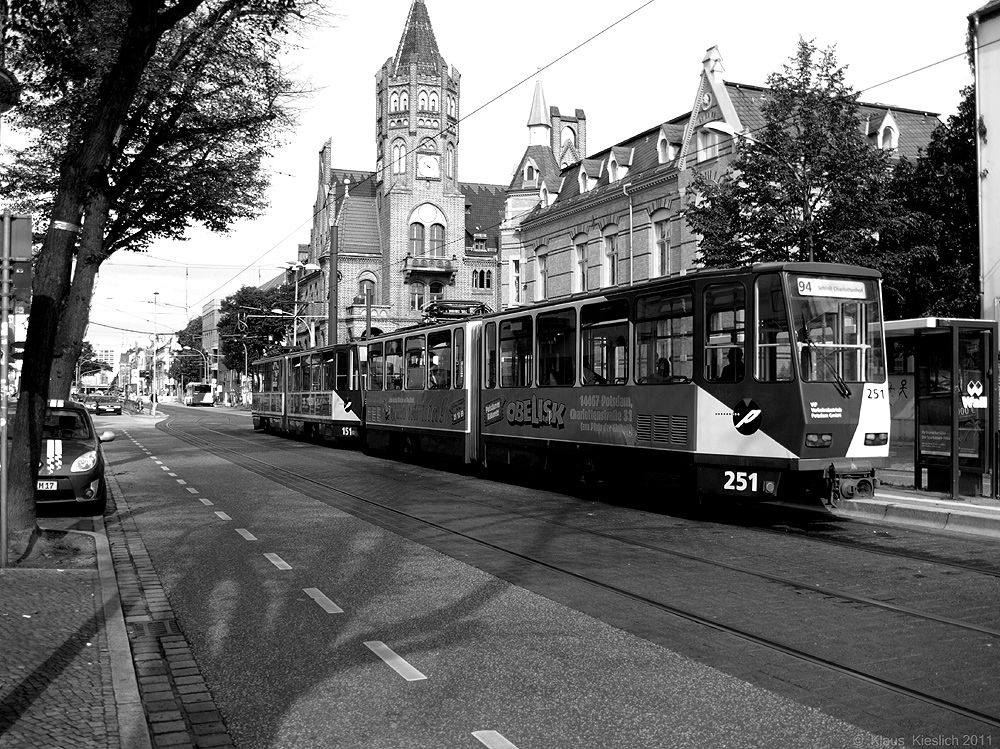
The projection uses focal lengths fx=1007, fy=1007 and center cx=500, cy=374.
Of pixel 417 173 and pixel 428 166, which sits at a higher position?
pixel 428 166

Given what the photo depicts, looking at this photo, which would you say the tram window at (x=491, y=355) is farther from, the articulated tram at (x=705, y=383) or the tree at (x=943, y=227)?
the tree at (x=943, y=227)

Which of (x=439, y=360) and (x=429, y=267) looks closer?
(x=439, y=360)

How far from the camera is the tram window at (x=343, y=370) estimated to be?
29.5 meters

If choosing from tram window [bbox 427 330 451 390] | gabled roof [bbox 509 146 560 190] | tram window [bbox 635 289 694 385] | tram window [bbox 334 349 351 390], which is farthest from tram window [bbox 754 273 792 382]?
gabled roof [bbox 509 146 560 190]

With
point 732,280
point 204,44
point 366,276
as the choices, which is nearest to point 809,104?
point 732,280

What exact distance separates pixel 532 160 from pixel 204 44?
102 feet

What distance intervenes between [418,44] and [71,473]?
67.4m

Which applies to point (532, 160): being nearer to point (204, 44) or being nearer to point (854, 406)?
point (204, 44)

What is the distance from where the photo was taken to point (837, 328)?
41.8 ft

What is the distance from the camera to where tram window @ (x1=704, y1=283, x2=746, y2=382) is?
41.7ft

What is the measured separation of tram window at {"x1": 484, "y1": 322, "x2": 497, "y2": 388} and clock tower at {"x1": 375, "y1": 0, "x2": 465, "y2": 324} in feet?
188

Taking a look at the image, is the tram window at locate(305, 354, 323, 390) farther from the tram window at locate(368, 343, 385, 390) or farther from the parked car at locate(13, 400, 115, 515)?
the parked car at locate(13, 400, 115, 515)

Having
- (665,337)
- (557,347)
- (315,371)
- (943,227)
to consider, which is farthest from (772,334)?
(315,371)

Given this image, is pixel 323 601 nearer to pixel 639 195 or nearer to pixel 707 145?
pixel 707 145
